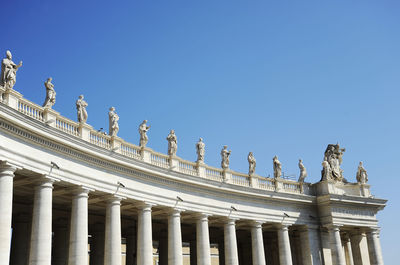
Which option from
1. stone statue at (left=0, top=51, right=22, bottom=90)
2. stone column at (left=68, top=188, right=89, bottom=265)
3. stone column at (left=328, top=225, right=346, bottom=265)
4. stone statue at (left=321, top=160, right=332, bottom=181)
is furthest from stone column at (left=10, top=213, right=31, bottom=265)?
stone statue at (left=321, top=160, right=332, bottom=181)

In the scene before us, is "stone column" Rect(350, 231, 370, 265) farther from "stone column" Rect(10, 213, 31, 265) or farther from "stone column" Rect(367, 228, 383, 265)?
"stone column" Rect(10, 213, 31, 265)

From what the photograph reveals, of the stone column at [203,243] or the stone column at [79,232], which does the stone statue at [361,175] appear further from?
the stone column at [79,232]

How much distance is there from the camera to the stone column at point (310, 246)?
2830 inches

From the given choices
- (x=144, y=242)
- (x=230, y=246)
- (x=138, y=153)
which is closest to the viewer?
(x=144, y=242)

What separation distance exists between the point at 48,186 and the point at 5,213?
5269 mm

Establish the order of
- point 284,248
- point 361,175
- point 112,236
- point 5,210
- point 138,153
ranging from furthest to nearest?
1. point 361,175
2. point 284,248
3. point 138,153
4. point 112,236
5. point 5,210

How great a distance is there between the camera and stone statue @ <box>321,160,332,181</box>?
7744 centimetres

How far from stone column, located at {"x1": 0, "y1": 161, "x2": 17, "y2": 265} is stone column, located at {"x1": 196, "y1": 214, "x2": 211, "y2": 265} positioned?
87.3 ft

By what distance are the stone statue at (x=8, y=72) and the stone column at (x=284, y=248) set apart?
43.3m

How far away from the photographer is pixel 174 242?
5488 centimetres

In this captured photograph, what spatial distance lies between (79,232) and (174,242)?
1382 centimetres

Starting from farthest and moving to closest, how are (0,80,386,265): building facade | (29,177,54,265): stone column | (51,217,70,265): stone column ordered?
(51,217,70,265): stone column < (0,80,386,265): building facade < (29,177,54,265): stone column

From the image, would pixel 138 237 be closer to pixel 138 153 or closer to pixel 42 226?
pixel 138 153

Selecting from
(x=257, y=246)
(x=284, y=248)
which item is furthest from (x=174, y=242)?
(x=284, y=248)
